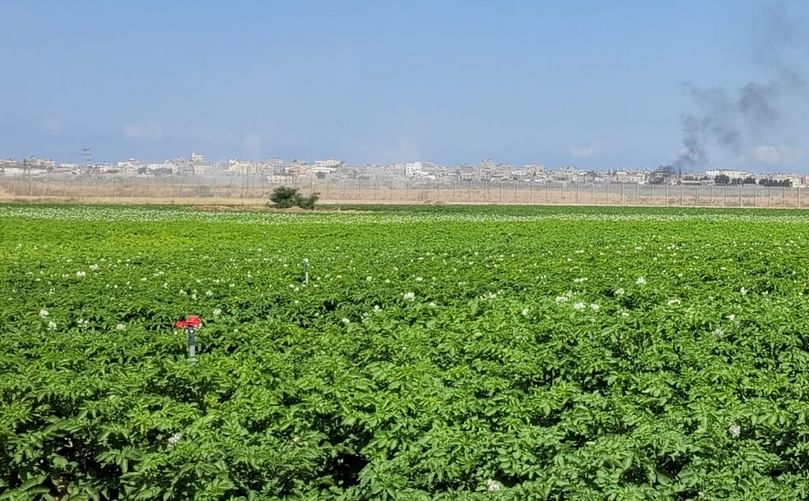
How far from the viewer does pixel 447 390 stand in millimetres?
6227

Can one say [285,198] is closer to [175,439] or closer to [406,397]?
[406,397]

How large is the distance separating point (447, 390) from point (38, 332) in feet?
14.0

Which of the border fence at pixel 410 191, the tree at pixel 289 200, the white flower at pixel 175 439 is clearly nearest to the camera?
the white flower at pixel 175 439

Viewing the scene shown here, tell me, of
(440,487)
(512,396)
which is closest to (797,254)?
(512,396)

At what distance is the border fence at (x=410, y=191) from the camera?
90.2 metres

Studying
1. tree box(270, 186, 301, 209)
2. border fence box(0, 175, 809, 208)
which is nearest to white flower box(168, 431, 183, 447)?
tree box(270, 186, 301, 209)

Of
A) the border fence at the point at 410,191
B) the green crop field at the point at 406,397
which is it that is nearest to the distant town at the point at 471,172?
the border fence at the point at 410,191

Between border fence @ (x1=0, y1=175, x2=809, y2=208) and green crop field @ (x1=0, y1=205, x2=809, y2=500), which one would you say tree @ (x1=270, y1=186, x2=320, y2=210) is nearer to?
border fence @ (x1=0, y1=175, x2=809, y2=208)

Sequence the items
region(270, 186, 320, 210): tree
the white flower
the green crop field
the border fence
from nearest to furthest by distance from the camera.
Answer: the green crop field < the white flower < region(270, 186, 320, 210): tree < the border fence

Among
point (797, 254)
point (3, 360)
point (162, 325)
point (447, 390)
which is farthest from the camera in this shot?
point (797, 254)

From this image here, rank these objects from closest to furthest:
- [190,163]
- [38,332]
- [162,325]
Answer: [38,332] < [162,325] < [190,163]

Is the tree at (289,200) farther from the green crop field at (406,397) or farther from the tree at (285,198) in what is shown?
the green crop field at (406,397)

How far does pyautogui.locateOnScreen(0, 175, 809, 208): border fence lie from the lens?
296 feet

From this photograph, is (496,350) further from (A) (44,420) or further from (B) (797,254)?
(B) (797,254)
